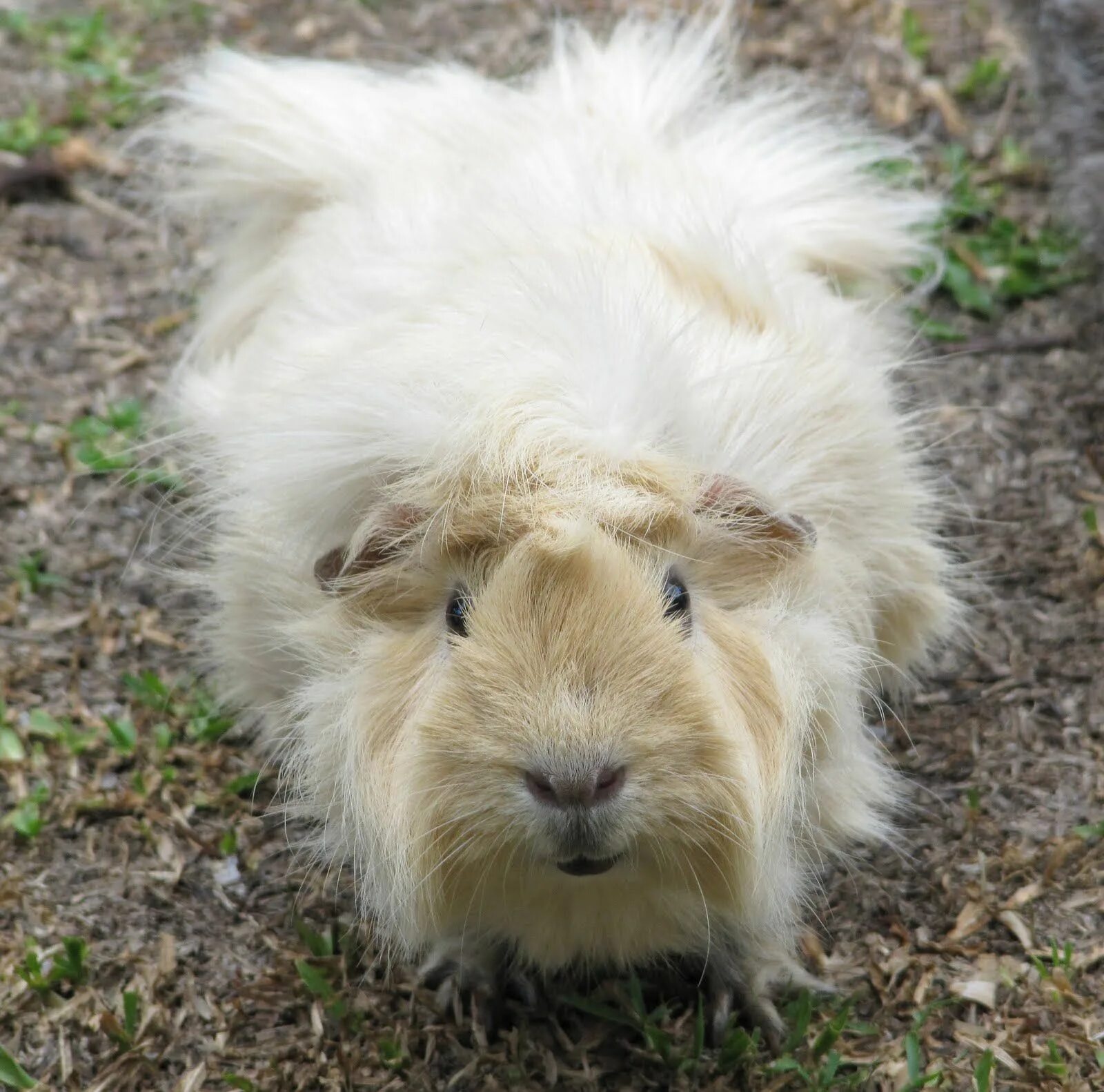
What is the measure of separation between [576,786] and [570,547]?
36 centimetres

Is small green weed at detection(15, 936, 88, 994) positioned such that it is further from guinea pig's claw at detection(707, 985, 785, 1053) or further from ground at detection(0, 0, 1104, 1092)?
guinea pig's claw at detection(707, 985, 785, 1053)

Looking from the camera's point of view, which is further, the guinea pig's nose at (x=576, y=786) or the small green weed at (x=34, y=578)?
the small green weed at (x=34, y=578)

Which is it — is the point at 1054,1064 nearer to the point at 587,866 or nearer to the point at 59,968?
the point at 587,866

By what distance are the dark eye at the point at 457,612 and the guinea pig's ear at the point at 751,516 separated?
418 mm

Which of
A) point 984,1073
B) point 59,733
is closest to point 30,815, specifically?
point 59,733

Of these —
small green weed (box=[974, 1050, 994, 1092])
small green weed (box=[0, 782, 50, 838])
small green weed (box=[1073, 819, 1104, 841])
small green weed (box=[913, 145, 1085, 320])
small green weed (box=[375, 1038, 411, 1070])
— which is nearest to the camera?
small green weed (box=[974, 1050, 994, 1092])

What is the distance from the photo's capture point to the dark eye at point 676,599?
2.26 metres

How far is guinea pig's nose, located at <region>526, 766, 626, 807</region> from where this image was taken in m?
2.04

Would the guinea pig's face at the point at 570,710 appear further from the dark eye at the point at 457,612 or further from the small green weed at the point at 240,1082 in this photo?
the small green weed at the point at 240,1082

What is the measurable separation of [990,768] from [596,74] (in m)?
2.00

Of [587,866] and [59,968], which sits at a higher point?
[587,866]

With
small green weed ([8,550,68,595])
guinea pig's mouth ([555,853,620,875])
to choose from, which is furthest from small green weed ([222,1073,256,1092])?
small green weed ([8,550,68,595])

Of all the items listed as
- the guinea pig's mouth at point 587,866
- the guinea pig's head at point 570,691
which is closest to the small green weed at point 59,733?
the guinea pig's head at point 570,691

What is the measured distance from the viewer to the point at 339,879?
10.00 ft
